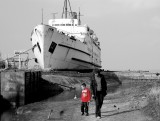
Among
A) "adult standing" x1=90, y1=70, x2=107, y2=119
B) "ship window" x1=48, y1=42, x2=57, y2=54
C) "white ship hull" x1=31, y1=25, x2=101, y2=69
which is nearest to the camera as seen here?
"adult standing" x1=90, y1=70, x2=107, y2=119

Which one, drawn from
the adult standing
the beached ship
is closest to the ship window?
the beached ship

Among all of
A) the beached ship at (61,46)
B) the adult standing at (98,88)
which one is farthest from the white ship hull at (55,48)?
the adult standing at (98,88)

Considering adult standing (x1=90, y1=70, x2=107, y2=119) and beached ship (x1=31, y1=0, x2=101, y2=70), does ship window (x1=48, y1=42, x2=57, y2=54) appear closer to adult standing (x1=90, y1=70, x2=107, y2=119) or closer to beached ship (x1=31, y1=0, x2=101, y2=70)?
beached ship (x1=31, y1=0, x2=101, y2=70)

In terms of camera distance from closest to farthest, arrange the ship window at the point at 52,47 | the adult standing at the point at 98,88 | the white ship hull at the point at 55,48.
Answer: the adult standing at the point at 98,88 → the white ship hull at the point at 55,48 → the ship window at the point at 52,47

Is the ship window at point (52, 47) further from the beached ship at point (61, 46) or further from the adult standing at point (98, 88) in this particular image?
the adult standing at point (98, 88)

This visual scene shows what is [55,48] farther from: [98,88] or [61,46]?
[98,88]

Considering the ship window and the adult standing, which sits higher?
the ship window

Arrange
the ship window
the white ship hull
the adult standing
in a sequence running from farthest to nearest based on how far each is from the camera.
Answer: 1. the ship window
2. the white ship hull
3. the adult standing

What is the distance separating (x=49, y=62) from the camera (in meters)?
37.7

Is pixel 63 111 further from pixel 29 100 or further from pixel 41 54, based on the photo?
pixel 41 54

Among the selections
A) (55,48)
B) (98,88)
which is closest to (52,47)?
(55,48)

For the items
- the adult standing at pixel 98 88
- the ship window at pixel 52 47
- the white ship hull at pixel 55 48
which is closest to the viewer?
the adult standing at pixel 98 88

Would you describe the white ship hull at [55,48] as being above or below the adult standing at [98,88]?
above

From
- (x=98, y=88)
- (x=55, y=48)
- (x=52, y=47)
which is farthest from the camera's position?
(x=55, y=48)
